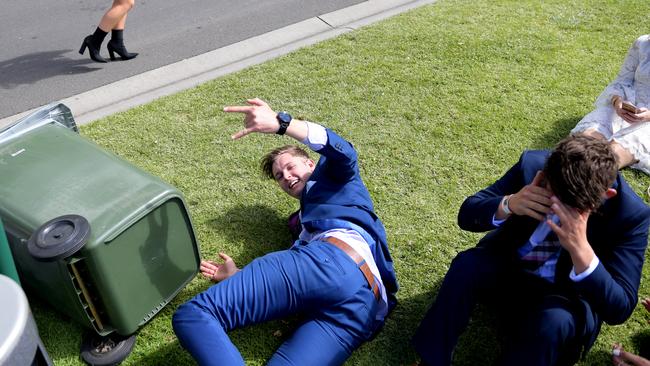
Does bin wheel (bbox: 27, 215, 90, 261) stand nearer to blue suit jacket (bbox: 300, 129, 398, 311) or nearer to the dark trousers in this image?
blue suit jacket (bbox: 300, 129, 398, 311)

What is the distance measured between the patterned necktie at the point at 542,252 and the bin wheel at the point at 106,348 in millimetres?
1876

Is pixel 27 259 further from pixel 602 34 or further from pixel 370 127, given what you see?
pixel 602 34

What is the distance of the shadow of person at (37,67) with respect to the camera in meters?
5.46

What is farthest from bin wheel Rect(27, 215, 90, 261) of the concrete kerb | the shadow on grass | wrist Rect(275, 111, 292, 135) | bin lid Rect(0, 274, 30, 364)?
the shadow on grass

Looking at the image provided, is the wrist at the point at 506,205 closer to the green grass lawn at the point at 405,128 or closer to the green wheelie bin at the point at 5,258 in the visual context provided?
the green grass lawn at the point at 405,128

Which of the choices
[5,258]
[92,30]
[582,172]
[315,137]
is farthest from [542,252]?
[92,30]

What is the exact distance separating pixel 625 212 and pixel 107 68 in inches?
188

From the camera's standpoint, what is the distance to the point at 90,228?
235 centimetres

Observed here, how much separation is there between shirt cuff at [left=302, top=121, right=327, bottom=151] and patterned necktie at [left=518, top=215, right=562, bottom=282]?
3.36 feet

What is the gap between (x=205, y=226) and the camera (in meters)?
3.58

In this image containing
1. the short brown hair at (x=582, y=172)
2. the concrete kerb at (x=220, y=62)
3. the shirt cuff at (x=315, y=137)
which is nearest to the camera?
the short brown hair at (x=582, y=172)

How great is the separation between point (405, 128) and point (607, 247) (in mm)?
2163

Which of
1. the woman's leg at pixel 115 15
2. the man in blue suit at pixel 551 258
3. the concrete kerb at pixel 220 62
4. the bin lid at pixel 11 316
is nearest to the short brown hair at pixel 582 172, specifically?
the man in blue suit at pixel 551 258

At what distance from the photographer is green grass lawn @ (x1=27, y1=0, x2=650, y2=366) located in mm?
2955
